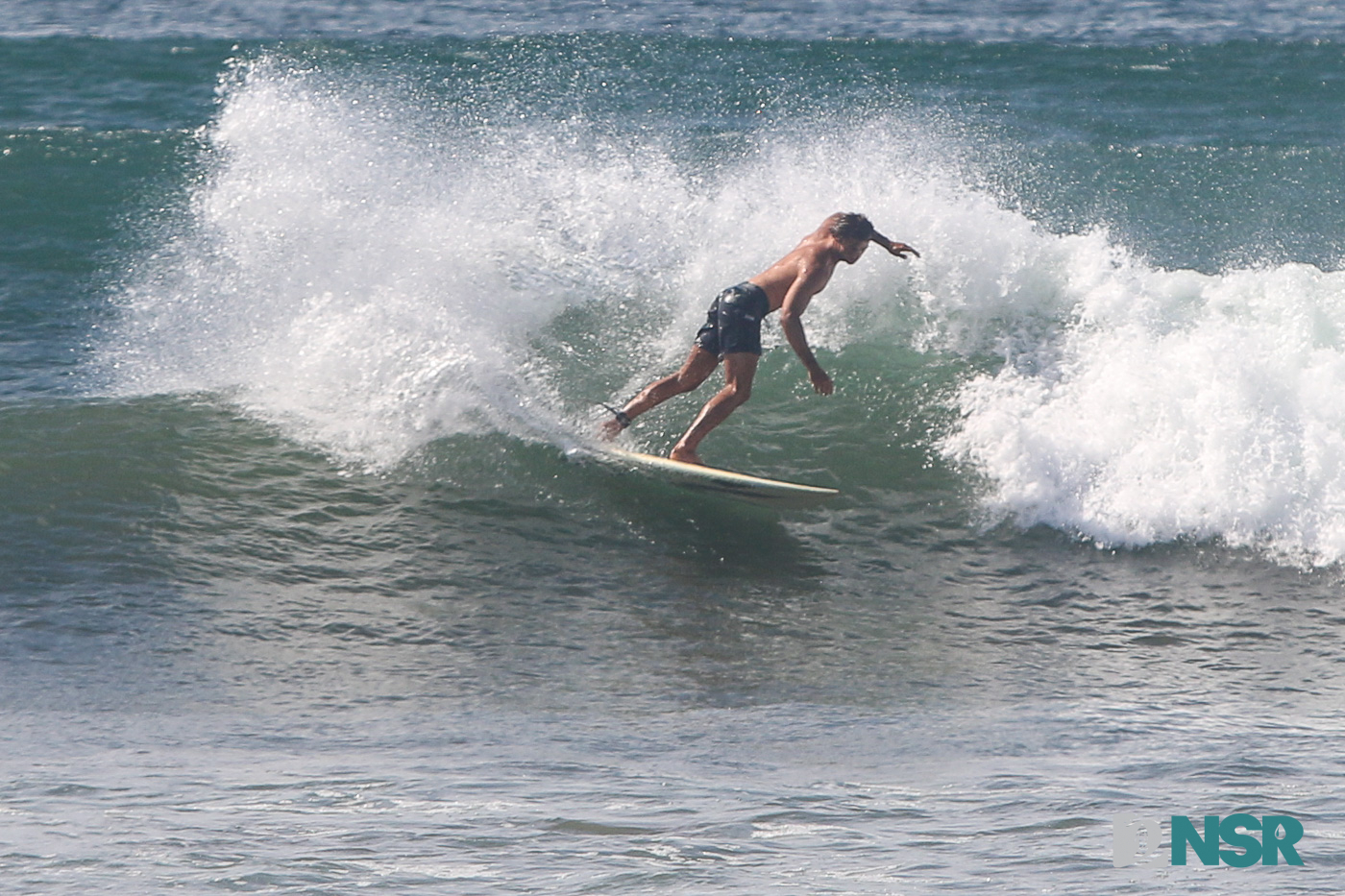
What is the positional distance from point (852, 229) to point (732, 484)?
1.56 meters

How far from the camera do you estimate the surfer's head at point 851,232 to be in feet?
25.8

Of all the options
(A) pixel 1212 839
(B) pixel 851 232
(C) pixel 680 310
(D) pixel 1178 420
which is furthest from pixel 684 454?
(A) pixel 1212 839

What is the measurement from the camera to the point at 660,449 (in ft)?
27.9

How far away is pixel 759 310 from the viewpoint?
796 cm

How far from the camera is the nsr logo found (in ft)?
14.8

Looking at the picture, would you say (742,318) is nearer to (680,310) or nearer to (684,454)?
(684,454)

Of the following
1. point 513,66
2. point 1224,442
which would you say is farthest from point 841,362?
point 513,66

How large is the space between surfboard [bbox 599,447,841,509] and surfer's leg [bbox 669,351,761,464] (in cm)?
10

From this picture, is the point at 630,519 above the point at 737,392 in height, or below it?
below

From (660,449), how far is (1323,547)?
3.75 m

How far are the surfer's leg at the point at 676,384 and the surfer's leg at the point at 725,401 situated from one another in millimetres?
175

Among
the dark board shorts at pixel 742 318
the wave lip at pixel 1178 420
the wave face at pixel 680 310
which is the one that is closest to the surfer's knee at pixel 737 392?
the dark board shorts at pixel 742 318

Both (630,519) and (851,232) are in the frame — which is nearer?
(851,232)

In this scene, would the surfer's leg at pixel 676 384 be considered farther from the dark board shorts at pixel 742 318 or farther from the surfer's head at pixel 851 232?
the surfer's head at pixel 851 232
